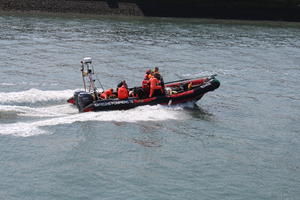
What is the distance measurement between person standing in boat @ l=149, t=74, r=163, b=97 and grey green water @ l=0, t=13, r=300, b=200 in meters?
0.75

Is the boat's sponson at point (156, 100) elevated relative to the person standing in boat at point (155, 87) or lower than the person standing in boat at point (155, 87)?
lower

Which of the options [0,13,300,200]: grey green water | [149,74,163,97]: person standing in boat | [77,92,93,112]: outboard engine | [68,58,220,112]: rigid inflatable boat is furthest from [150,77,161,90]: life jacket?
[77,92,93,112]: outboard engine

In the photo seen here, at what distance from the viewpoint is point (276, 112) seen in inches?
838

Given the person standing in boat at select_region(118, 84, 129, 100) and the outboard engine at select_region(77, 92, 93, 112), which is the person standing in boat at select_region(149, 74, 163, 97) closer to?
the person standing in boat at select_region(118, 84, 129, 100)

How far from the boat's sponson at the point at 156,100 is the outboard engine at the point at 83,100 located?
8 cm

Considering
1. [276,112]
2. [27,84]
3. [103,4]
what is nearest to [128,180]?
[276,112]

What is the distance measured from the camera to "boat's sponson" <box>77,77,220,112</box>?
763 inches

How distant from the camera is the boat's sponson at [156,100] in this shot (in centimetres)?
1939

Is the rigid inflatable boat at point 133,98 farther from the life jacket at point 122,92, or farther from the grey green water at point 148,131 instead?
the grey green water at point 148,131

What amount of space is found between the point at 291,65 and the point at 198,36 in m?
10.8

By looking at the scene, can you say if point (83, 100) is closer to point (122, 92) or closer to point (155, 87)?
point (122, 92)

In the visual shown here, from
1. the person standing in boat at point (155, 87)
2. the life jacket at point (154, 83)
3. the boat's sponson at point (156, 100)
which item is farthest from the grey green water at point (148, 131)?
the life jacket at point (154, 83)

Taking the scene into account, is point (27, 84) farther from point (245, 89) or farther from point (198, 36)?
point (198, 36)

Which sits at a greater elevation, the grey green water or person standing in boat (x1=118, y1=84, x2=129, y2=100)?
person standing in boat (x1=118, y1=84, x2=129, y2=100)
